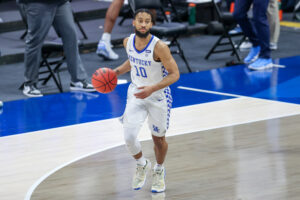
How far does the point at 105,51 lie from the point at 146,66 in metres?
4.58

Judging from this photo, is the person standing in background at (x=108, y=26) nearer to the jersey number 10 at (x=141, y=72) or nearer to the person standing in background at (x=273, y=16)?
the person standing in background at (x=273, y=16)

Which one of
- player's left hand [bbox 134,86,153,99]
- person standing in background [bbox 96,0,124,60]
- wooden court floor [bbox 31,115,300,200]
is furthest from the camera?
person standing in background [bbox 96,0,124,60]

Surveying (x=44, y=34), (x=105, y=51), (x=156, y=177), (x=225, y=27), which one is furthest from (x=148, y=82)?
(x=225, y=27)

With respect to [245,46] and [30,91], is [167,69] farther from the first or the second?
[245,46]

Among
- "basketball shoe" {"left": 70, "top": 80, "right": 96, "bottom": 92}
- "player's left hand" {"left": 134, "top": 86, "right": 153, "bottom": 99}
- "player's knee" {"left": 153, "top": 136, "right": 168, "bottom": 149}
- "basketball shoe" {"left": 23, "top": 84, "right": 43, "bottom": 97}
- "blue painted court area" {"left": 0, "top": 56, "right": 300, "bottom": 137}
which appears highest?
"player's left hand" {"left": 134, "top": 86, "right": 153, "bottom": 99}

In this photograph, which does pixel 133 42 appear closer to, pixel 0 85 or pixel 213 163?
pixel 213 163

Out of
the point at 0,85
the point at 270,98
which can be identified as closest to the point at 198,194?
the point at 270,98

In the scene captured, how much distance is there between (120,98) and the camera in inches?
298

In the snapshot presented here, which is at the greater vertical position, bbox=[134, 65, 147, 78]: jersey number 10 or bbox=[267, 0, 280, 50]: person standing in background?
bbox=[134, 65, 147, 78]: jersey number 10

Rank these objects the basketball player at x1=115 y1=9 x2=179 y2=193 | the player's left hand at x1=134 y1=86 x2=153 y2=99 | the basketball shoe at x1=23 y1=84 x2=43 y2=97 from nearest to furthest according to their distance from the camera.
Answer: the player's left hand at x1=134 y1=86 x2=153 y2=99
the basketball player at x1=115 y1=9 x2=179 y2=193
the basketball shoe at x1=23 y1=84 x2=43 y2=97

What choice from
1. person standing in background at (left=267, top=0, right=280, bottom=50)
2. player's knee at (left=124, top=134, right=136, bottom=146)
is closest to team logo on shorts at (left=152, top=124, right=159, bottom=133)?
player's knee at (left=124, top=134, right=136, bottom=146)

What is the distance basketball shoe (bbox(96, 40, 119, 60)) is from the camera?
29.8 ft

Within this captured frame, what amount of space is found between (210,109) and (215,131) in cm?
82

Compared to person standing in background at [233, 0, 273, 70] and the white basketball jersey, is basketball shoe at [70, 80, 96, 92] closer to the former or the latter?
person standing in background at [233, 0, 273, 70]
